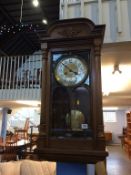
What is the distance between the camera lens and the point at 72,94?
1.50 m

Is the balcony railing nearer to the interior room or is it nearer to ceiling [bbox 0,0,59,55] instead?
the interior room

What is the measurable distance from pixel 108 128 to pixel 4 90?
8.73 metres

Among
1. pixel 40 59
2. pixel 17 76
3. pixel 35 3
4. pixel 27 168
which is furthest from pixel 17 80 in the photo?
pixel 27 168

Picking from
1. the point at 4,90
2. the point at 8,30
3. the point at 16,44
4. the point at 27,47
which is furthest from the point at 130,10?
the point at 27,47

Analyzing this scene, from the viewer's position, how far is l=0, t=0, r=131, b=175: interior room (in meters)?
2.36

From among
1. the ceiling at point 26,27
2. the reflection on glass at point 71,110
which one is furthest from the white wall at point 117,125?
the reflection on glass at point 71,110

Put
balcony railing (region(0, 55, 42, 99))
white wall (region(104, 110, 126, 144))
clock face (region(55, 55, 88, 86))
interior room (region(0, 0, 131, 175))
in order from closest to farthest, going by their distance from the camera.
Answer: clock face (region(55, 55, 88, 86)) < interior room (region(0, 0, 131, 175)) < balcony railing (region(0, 55, 42, 99)) < white wall (region(104, 110, 126, 144))

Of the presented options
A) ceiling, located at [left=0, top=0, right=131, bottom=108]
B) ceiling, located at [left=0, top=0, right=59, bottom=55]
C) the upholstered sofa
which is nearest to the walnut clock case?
the upholstered sofa

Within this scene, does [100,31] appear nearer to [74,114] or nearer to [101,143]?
[74,114]

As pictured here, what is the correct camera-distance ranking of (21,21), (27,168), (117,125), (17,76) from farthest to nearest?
1. (117,125)
2. (21,21)
3. (17,76)
4. (27,168)

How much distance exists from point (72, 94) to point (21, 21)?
7.23m

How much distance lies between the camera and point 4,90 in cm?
598

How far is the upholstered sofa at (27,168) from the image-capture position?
9.39 feet

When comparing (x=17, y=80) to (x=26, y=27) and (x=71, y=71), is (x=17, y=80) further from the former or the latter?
(x=71, y=71)
